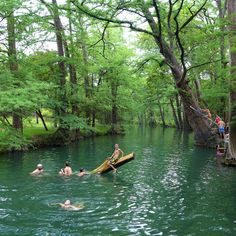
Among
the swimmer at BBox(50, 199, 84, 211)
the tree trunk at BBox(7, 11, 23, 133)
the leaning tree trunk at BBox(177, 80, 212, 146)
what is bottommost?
the swimmer at BBox(50, 199, 84, 211)

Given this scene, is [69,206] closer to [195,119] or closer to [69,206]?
[69,206]

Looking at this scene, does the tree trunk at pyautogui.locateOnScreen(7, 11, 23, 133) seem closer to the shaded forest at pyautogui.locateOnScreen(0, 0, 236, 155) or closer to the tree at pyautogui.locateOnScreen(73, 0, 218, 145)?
the shaded forest at pyautogui.locateOnScreen(0, 0, 236, 155)

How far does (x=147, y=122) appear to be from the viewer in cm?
9512

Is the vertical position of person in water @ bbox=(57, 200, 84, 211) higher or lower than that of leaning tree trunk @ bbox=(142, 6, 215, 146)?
lower

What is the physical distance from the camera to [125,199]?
14.5 metres

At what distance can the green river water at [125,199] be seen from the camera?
36.7 ft

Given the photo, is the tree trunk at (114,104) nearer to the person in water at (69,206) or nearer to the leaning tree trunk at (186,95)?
the leaning tree trunk at (186,95)

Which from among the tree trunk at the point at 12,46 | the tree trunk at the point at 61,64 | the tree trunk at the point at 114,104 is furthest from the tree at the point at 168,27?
the tree trunk at the point at 114,104

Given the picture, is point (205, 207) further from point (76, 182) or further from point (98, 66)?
point (98, 66)

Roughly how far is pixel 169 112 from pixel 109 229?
7515cm

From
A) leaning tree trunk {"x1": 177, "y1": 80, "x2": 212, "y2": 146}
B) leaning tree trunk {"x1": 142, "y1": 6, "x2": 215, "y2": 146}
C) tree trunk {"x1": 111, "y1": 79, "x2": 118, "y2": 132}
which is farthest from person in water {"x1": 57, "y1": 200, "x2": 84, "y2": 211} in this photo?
tree trunk {"x1": 111, "y1": 79, "x2": 118, "y2": 132}

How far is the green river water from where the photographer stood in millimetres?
11195

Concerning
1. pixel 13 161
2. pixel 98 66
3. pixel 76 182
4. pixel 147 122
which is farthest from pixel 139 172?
pixel 147 122

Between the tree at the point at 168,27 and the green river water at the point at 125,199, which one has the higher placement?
the tree at the point at 168,27
